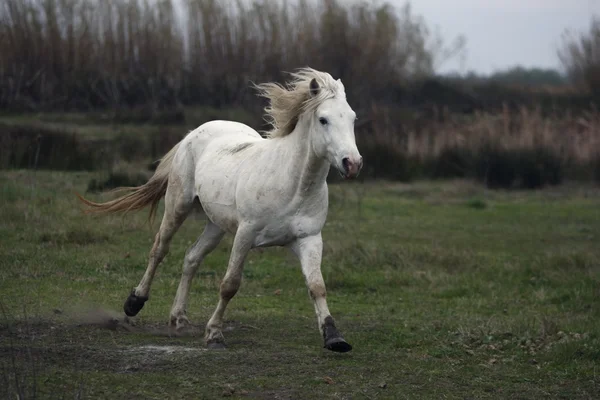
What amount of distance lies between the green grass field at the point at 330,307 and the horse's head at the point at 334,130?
53.3 inches

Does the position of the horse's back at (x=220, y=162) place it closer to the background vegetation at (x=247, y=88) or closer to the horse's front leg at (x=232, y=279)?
the horse's front leg at (x=232, y=279)

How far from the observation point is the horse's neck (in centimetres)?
665

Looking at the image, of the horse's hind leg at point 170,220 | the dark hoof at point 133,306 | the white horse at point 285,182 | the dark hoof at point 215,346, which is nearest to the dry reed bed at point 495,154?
the horse's hind leg at point 170,220

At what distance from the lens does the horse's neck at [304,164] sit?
6.65 m

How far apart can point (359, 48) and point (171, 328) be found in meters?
23.0

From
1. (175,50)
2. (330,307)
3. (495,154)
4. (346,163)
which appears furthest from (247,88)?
(346,163)

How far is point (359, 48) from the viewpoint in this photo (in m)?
29.7

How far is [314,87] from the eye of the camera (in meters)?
6.59

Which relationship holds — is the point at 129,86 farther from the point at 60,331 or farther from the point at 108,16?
the point at 60,331

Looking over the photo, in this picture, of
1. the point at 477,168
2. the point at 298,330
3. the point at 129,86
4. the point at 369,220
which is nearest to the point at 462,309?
the point at 298,330

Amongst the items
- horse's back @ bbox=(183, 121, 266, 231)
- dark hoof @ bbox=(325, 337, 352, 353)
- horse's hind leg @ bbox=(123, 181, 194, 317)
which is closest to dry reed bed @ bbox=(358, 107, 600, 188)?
horse's back @ bbox=(183, 121, 266, 231)

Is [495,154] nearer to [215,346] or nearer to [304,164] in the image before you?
[304,164]

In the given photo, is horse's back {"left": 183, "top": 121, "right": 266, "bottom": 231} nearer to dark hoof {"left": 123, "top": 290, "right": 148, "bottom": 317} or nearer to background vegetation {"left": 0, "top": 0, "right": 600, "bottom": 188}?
dark hoof {"left": 123, "top": 290, "right": 148, "bottom": 317}

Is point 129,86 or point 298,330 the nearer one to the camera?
point 298,330
